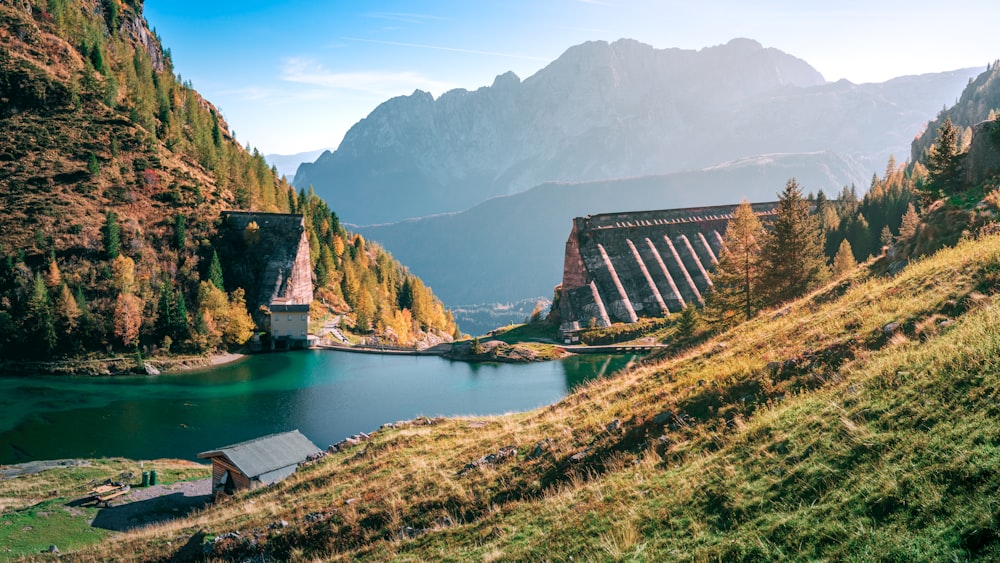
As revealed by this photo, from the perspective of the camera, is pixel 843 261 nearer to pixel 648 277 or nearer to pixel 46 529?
pixel 648 277

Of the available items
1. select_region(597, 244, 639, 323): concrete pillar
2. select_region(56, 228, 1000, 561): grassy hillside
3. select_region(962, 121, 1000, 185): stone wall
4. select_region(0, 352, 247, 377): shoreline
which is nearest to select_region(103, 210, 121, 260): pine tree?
select_region(0, 352, 247, 377): shoreline

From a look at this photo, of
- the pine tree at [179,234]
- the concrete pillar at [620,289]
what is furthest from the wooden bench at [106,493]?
the pine tree at [179,234]

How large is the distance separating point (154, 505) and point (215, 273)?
205 ft

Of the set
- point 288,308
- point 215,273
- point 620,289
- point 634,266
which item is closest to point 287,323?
point 288,308

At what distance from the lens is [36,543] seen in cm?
2827

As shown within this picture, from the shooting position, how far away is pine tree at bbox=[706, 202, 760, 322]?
4178 centimetres

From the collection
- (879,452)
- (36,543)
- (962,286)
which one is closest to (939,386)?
(879,452)

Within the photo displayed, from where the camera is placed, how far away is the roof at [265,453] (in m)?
33.4

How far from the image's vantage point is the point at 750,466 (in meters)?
11.8

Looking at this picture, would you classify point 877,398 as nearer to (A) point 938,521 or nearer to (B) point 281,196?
(A) point 938,521

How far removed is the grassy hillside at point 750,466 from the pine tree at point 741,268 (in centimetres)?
1731

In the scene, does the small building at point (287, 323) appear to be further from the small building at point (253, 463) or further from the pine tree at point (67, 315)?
the small building at point (253, 463)

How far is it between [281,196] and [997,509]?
Result: 138 meters

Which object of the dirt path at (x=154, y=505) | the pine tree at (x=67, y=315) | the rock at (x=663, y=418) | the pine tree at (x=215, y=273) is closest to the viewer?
the rock at (x=663, y=418)
